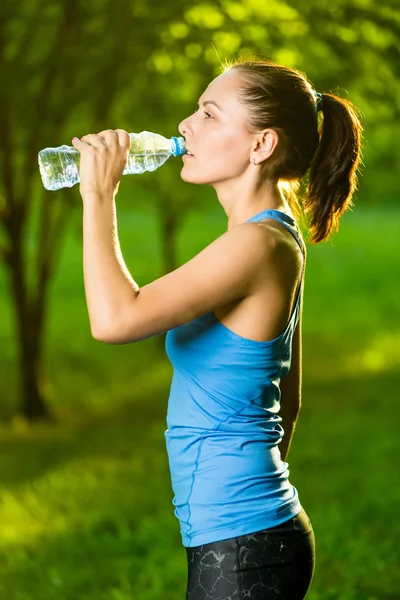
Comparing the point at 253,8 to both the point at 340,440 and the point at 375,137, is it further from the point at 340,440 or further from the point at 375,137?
the point at 375,137

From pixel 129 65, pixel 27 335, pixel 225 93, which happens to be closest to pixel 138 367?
pixel 27 335

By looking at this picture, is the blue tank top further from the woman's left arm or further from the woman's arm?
the woman's arm

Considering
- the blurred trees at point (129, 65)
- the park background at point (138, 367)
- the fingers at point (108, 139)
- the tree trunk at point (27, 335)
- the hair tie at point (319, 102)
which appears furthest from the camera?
the tree trunk at point (27, 335)

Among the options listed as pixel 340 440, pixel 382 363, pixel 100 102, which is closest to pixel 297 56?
pixel 100 102

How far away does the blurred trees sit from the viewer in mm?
5609

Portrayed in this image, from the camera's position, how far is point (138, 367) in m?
13.2

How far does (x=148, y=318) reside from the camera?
185 cm

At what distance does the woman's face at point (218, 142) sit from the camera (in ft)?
6.80

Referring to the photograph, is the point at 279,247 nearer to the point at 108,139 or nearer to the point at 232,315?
the point at 232,315

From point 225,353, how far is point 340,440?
261 inches

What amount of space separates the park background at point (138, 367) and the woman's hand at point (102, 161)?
3.58ft

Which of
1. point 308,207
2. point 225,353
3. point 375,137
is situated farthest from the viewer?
point 375,137

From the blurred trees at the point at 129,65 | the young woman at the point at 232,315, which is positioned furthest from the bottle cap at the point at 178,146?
the blurred trees at the point at 129,65

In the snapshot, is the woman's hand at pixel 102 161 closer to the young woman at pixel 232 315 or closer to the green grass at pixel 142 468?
the young woman at pixel 232 315
